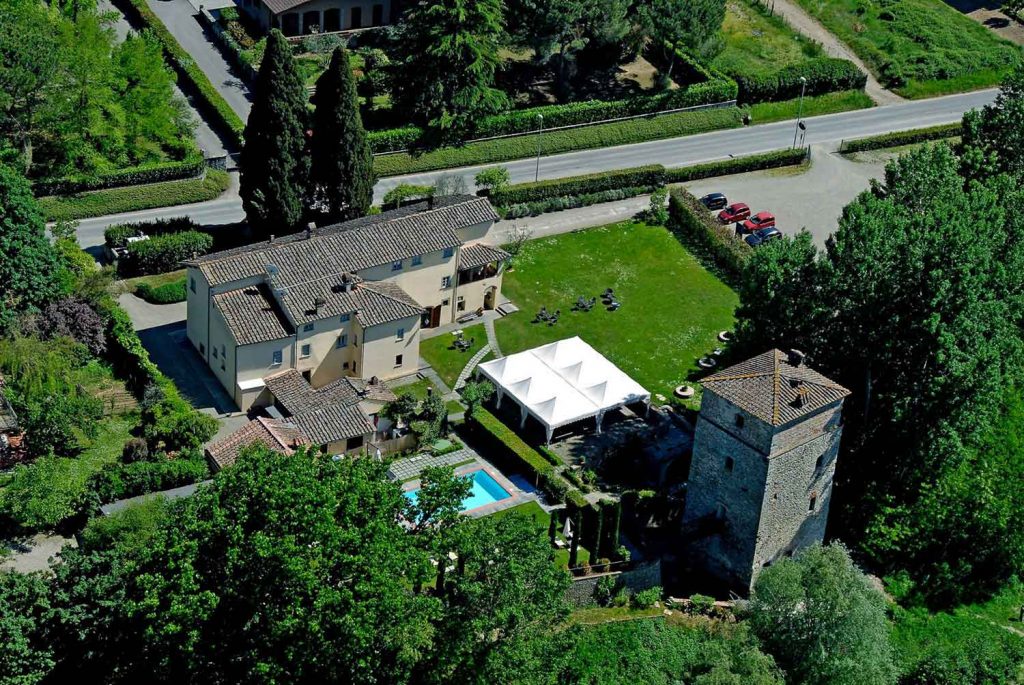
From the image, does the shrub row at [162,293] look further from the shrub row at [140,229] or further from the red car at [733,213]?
the red car at [733,213]

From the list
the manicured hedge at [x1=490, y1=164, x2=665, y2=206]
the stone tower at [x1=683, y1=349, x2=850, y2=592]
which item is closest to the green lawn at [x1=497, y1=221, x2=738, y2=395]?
the manicured hedge at [x1=490, y1=164, x2=665, y2=206]

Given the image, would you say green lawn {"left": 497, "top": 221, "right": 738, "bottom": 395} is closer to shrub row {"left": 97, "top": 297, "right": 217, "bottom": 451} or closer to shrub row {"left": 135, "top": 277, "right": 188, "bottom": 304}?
shrub row {"left": 135, "top": 277, "right": 188, "bottom": 304}

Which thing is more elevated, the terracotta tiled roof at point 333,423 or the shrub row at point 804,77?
the shrub row at point 804,77

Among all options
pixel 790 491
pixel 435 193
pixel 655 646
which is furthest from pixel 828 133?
pixel 655 646

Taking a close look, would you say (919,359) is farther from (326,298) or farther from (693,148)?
(693,148)

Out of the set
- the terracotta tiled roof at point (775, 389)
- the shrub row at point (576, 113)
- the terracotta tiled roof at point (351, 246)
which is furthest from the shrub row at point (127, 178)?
the terracotta tiled roof at point (775, 389)

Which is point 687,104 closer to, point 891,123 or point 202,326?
point 891,123
